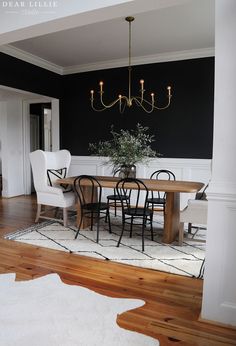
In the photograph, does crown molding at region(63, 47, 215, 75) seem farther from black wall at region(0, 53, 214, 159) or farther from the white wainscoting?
the white wainscoting

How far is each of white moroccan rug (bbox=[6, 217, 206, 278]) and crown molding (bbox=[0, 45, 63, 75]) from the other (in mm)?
3073

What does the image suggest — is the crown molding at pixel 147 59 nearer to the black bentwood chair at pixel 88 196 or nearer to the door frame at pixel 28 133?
the door frame at pixel 28 133

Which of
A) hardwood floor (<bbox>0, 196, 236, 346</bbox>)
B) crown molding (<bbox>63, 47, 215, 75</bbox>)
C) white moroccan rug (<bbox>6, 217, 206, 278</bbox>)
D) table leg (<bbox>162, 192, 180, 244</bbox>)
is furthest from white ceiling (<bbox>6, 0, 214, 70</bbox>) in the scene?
hardwood floor (<bbox>0, 196, 236, 346</bbox>)

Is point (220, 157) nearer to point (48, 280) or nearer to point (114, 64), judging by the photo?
point (48, 280)

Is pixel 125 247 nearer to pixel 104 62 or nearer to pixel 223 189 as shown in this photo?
pixel 223 189

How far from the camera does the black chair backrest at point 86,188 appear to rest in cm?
396

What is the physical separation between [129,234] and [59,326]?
2217 mm

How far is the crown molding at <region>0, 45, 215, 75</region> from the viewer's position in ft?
16.8

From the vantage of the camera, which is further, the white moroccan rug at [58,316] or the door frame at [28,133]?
the door frame at [28,133]

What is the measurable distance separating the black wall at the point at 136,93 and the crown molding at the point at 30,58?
0.08 m

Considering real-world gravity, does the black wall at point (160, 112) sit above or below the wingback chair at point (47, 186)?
above

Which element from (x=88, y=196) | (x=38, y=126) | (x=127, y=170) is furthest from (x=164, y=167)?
(x=38, y=126)

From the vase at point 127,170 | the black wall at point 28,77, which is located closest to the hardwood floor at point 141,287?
the vase at point 127,170

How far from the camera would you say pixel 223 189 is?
1979 mm
